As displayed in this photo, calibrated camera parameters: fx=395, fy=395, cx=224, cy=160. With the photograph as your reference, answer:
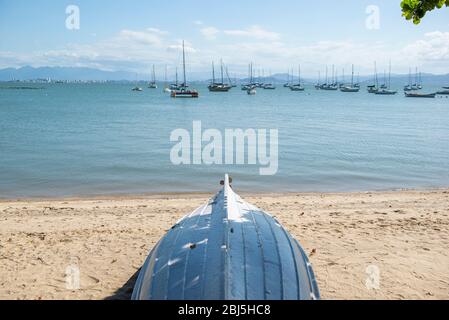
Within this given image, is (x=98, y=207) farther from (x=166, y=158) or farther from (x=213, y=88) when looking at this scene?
(x=213, y=88)

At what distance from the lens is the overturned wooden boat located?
4145mm

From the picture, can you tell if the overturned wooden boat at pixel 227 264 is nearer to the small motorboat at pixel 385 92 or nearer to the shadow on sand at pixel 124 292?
the shadow on sand at pixel 124 292

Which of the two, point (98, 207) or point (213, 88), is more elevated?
point (213, 88)

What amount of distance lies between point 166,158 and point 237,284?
1933 centimetres

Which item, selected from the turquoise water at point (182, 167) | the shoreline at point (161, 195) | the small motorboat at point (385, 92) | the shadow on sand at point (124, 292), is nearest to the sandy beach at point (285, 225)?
the shadow on sand at point (124, 292)

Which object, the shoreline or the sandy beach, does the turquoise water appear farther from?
the sandy beach

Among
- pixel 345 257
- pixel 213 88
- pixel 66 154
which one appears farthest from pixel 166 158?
pixel 213 88

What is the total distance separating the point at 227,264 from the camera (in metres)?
4.38

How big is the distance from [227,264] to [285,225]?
6.68 m

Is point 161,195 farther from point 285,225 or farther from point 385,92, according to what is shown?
point 385,92

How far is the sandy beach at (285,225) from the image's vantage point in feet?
24.2

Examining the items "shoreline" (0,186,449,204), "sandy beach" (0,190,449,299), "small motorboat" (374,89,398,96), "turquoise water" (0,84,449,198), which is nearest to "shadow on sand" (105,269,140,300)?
"sandy beach" (0,190,449,299)

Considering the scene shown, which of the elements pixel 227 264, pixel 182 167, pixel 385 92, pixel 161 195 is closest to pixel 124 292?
pixel 227 264
